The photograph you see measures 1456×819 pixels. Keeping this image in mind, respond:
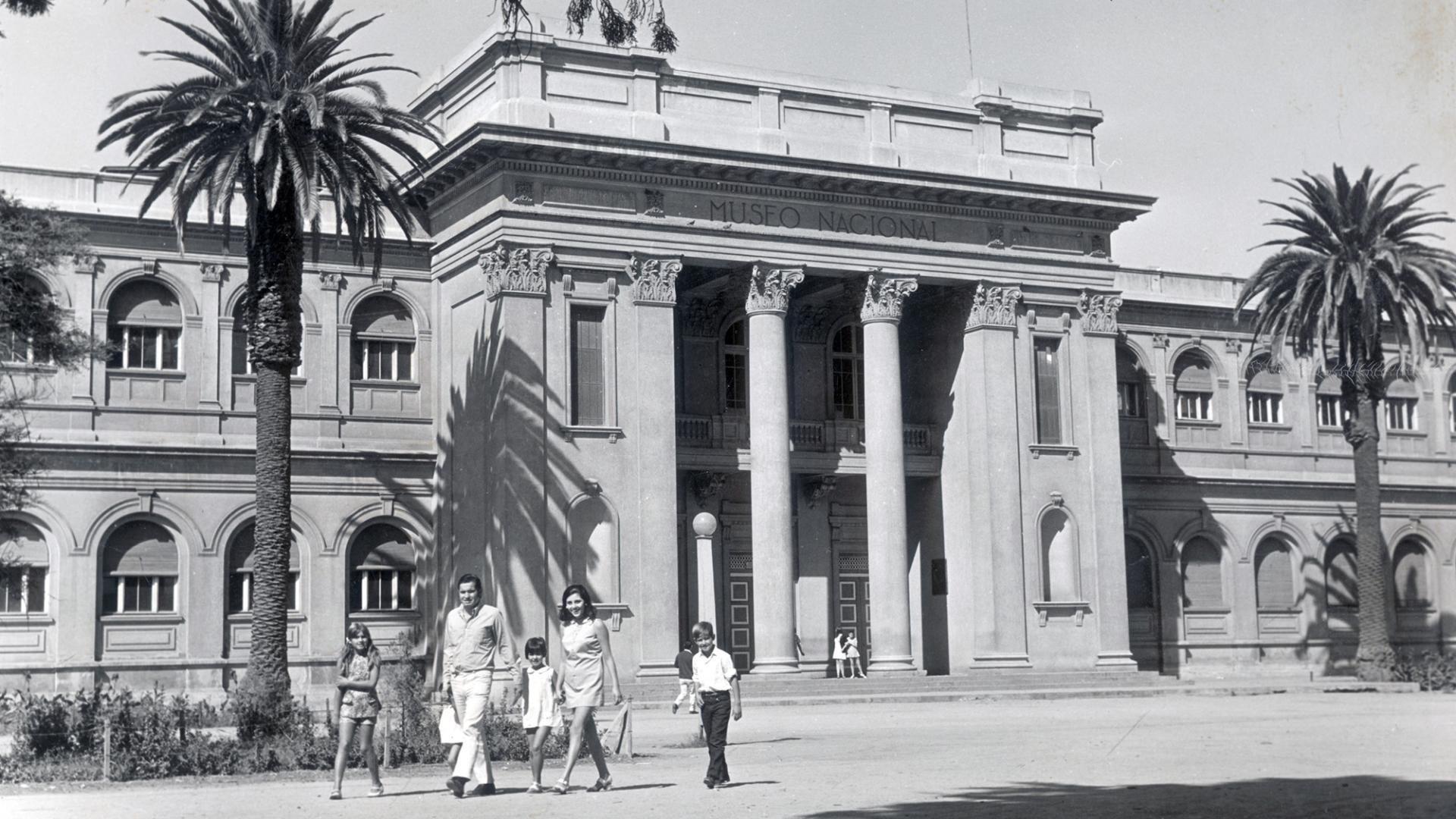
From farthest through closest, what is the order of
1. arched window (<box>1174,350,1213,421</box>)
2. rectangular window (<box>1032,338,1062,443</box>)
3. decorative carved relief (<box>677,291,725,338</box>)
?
1. arched window (<box>1174,350,1213,421</box>)
2. rectangular window (<box>1032,338,1062,443</box>)
3. decorative carved relief (<box>677,291,725,338</box>)

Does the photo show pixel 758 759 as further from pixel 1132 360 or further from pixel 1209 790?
pixel 1132 360

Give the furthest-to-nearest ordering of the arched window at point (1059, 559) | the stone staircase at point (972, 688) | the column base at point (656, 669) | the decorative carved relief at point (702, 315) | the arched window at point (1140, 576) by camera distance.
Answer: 1. the arched window at point (1140, 576)
2. the decorative carved relief at point (702, 315)
3. the arched window at point (1059, 559)
4. the column base at point (656, 669)
5. the stone staircase at point (972, 688)

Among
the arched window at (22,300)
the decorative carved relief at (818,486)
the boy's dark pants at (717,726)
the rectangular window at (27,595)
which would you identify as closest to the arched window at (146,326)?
the rectangular window at (27,595)

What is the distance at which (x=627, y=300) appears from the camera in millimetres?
37938

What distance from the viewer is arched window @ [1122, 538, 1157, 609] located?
49.4 meters

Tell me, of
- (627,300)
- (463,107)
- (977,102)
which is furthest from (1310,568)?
(463,107)

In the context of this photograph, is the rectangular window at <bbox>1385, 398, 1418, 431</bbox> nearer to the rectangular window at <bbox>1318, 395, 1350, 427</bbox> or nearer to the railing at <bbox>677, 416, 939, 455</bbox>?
the rectangular window at <bbox>1318, 395, 1350, 427</bbox>

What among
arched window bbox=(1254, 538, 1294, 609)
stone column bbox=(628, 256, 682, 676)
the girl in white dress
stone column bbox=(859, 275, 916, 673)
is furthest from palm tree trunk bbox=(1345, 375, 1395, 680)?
the girl in white dress

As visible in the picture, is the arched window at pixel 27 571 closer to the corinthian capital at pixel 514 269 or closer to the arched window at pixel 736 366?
the corinthian capital at pixel 514 269

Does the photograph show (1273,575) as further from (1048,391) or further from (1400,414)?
(1048,391)

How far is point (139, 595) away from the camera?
3712cm

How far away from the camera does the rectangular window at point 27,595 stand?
117 feet

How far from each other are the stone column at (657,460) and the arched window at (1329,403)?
81.2 feet

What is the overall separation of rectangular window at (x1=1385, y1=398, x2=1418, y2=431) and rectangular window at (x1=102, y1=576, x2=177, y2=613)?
37464 mm
